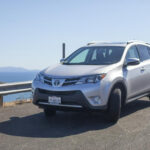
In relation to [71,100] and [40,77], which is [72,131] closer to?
[71,100]

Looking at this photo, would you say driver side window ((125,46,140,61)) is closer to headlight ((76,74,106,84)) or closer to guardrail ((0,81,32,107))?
headlight ((76,74,106,84))

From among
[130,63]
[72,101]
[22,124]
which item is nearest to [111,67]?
[130,63]

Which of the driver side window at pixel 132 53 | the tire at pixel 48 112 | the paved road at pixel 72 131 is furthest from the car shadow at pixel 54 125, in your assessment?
the driver side window at pixel 132 53

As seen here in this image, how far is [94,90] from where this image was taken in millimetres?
5637

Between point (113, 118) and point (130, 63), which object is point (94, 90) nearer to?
point (113, 118)

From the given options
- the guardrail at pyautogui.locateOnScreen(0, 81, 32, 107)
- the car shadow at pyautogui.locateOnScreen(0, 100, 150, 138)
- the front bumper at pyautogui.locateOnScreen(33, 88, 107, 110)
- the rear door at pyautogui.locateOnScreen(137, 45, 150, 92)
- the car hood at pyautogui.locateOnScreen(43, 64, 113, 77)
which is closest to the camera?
the car shadow at pyautogui.locateOnScreen(0, 100, 150, 138)

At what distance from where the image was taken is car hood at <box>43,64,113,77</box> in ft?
19.2

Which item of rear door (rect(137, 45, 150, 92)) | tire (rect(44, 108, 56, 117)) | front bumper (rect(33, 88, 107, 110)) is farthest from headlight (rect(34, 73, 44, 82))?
rear door (rect(137, 45, 150, 92))

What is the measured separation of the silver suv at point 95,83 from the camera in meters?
5.66

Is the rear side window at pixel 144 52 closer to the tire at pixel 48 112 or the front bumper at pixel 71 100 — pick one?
the front bumper at pixel 71 100

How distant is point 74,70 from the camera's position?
605 cm

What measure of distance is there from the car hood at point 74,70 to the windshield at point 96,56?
44 centimetres

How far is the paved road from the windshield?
4.02 feet

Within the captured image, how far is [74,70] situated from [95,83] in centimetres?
58
